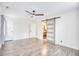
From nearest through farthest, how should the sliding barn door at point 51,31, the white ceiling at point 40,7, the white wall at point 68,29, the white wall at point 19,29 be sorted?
the white ceiling at point 40,7 < the white wall at point 68,29 < the white wall at point 19,29 < the sliding barn door at point 51,31

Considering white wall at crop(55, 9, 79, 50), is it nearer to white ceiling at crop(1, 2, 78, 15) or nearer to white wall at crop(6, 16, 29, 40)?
white ceiling at crop(1, 2, 78, 15)

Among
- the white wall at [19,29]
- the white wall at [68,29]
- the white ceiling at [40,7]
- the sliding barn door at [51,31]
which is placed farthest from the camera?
the sliding barn door at [51,31]

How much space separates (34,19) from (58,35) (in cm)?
126

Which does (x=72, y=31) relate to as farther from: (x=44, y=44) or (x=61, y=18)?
(x=44, y=44)

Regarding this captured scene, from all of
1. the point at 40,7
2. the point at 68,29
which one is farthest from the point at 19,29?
the point at 68,29

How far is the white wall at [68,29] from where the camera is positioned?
3078 millimetres

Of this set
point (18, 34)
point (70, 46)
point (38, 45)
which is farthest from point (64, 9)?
point (18, 34)

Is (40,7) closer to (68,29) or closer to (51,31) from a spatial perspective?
(51,31)

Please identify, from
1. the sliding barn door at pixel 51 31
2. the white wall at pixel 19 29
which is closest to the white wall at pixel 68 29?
the sliding barn door at pixel 51 31

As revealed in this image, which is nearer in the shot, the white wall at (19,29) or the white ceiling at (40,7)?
the white ceiling at (40,7)

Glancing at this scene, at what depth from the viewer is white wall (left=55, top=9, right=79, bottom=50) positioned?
10.1 feet

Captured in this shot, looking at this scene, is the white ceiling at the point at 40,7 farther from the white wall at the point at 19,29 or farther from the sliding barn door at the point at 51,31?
the sliding barn door at the point at 51,31

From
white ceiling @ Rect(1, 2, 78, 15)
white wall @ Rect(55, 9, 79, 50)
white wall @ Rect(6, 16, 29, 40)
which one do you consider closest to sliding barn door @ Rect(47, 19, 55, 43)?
white wall @ Rect(55, 9, 79, 50)

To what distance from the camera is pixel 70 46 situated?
3.29 m
